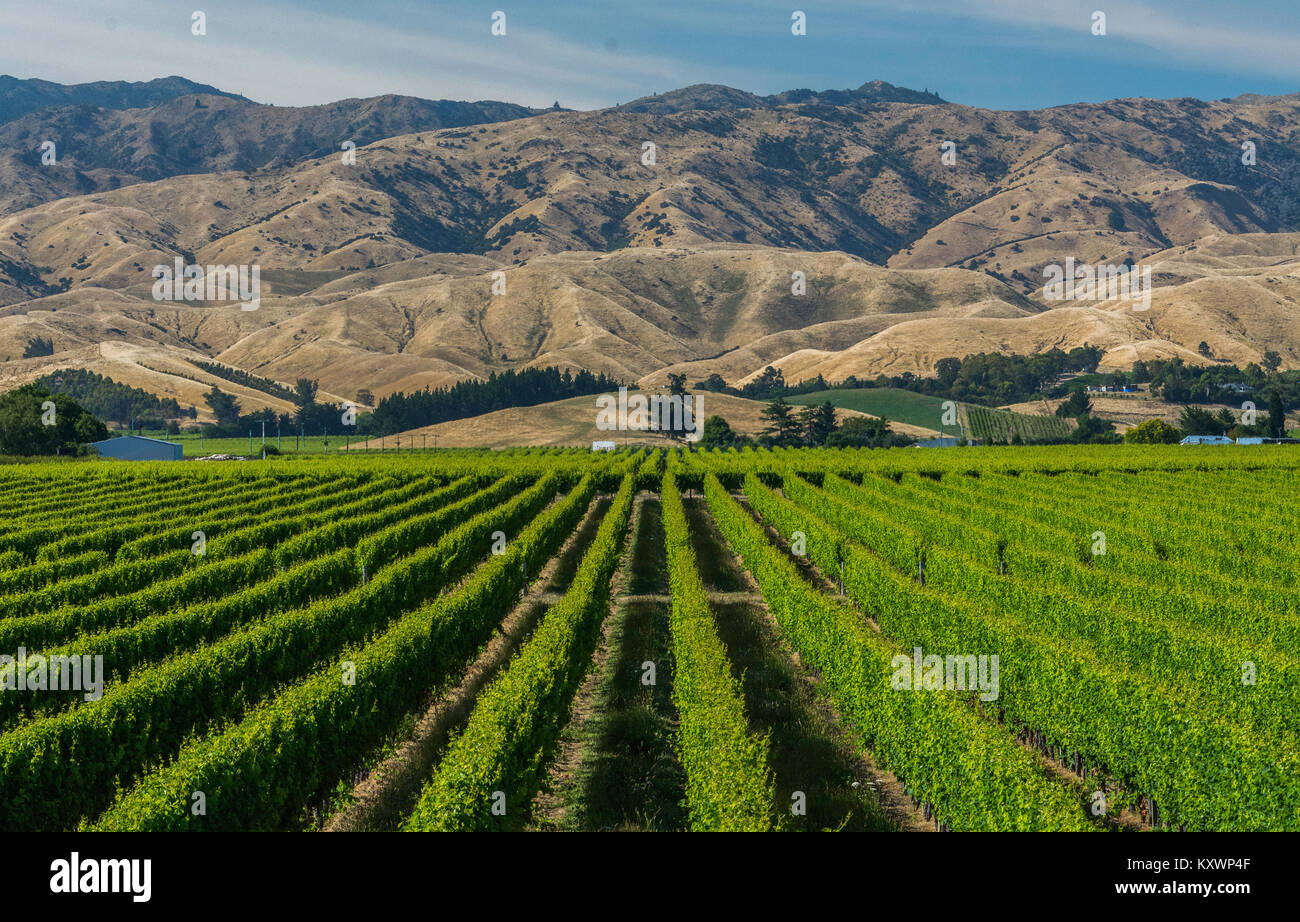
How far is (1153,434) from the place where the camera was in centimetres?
14300

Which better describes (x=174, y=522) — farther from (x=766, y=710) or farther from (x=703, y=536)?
(x=766, y=710)

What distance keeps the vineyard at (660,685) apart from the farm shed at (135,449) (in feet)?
344

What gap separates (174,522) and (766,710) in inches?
1269

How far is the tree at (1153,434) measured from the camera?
142500 millimetres

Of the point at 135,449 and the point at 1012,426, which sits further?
the point at 1012,426

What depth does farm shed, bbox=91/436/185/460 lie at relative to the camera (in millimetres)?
132000

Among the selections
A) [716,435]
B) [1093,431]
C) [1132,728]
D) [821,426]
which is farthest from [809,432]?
[1132,728]

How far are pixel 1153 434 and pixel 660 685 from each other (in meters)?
143

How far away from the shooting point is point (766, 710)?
2080cm

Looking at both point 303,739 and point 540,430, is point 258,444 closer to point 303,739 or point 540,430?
point 540,430

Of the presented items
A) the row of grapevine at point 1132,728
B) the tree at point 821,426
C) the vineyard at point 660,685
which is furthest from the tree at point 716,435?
the row of grapevine at point 1132,728

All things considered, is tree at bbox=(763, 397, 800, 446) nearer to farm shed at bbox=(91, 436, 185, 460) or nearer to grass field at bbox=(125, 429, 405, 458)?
grass field at bbox=(125, 429, 405, 458)

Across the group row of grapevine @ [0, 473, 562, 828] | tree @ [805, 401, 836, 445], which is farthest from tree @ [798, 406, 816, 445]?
row of grapevine @ [0, 473, 562, 828]

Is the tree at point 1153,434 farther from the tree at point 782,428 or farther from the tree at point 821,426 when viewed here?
the tree at point 782,428
